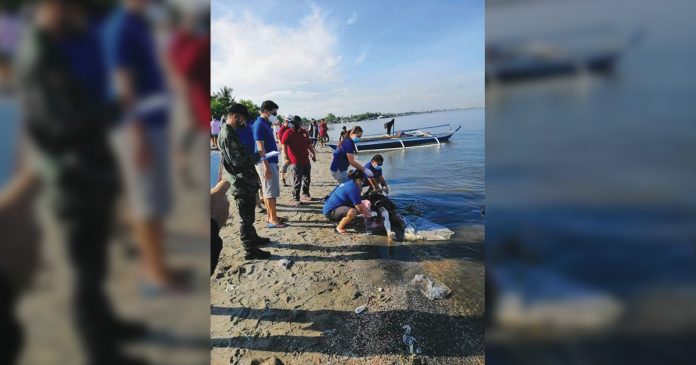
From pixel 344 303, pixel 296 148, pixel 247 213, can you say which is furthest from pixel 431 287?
pixel 296 148

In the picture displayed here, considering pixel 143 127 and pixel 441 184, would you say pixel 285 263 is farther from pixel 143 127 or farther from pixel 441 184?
pixel 441 184

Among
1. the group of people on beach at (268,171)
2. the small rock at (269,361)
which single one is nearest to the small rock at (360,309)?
the small rock at (269,361)

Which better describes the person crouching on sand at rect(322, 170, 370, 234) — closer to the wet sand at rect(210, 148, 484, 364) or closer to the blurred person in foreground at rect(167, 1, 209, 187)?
the wet sand at rect(210, 148, 484, 364)

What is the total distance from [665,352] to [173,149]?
4.15 metres

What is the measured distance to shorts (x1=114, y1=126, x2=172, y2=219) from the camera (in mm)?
661

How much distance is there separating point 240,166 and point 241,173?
3.8 inches

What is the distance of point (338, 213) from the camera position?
528 centimetres

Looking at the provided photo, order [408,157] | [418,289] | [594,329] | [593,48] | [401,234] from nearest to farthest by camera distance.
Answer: [594,329]
[593,48]
[418,289]
[401,234]
[408,157]

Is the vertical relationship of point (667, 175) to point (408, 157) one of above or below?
below

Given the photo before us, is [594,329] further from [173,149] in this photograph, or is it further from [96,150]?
[96,150]

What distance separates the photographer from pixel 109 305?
696 mm

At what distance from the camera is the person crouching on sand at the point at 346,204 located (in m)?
5.09

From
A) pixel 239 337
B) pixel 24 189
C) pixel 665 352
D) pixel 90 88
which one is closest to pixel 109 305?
pixel 24 189

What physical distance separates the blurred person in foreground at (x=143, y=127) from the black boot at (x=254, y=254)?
11.7 feet
